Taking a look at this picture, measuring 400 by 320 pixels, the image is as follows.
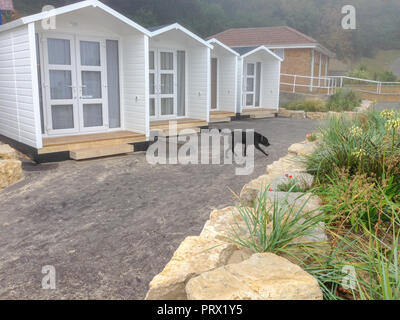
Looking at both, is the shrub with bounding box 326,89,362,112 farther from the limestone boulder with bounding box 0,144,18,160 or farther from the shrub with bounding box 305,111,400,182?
the limestone boulder with bounding box 0,144,18,160

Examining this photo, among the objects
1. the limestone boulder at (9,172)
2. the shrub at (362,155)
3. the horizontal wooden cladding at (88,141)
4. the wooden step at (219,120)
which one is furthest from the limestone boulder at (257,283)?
the wooden step at (219,120)

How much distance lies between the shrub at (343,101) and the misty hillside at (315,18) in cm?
2456

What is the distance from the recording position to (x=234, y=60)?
1380 cm

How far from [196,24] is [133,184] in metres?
35.5

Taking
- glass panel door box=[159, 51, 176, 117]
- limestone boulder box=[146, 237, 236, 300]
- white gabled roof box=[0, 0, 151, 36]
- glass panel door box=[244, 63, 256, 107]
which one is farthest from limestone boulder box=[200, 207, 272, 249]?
glass panel door box=[244, 63, 256, 107]

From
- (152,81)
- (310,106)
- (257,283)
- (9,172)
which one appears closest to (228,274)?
(257,283)

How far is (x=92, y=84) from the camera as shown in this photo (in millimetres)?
8445

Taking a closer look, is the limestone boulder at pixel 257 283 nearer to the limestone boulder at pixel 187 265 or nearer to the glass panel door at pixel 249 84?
the limestone boulder at pixel 187 265

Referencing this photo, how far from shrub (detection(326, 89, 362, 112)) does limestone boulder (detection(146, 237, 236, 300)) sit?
1396cm

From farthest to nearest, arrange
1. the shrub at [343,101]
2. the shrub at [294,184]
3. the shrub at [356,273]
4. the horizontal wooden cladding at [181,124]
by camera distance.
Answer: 1. the shrub at [343,101]
2. the horizontal wooden cladding at [181,124]
3. the shrub at [294,184]
4. the shrub at [356,273]

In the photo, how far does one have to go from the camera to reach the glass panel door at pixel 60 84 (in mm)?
7707

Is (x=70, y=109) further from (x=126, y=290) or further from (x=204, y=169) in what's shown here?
(x=126, y=290)

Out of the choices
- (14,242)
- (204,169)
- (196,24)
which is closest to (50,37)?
(204,169)

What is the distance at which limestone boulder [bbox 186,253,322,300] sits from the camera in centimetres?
180
